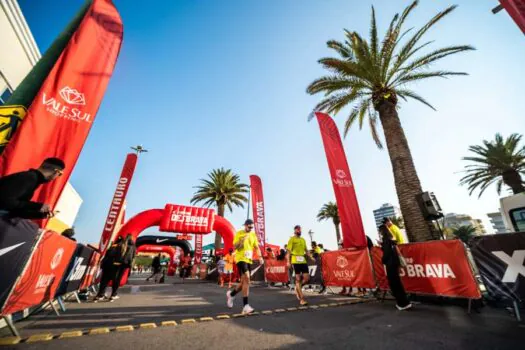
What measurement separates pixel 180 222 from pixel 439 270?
13.5 meters

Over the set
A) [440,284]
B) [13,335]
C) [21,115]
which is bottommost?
[13,335]

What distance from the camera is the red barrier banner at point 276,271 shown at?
11.8m

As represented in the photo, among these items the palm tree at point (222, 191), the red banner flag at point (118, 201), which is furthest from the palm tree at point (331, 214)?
the red banner flag at point (118, 201)

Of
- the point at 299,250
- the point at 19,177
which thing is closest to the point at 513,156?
the point at 299,250

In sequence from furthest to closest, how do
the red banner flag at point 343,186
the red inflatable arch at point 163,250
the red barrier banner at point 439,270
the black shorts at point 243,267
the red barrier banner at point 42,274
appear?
1. the red inflatable arch at point 163,250
2. the red banner flag at point 343,186
3. the black shorts at point 243,267
4. the red barrier banner at point 439,270
5. the red barrier banner at point 42,274

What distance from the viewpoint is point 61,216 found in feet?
58.2

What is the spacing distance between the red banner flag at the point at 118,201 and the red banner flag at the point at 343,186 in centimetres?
1014

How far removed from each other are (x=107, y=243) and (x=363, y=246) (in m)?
10.8

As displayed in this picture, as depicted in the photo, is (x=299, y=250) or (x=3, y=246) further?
(x=299, y=250)

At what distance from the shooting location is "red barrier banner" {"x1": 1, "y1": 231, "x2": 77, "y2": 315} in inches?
116

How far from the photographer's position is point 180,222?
14.9 m

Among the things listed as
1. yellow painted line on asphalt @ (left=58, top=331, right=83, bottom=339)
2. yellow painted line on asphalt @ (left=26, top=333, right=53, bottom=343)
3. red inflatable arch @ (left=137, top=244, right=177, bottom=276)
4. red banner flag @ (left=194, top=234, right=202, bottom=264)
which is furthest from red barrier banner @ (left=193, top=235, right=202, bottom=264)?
yellow painted line on asphalt @ (left=26, top=333, right=53, bottom=343)

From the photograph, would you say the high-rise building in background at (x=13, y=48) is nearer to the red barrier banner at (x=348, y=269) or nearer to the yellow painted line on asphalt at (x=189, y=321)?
the yellow painted line on asphalt at (x=189, y=321)

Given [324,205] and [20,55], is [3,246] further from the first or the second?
[324,205]
